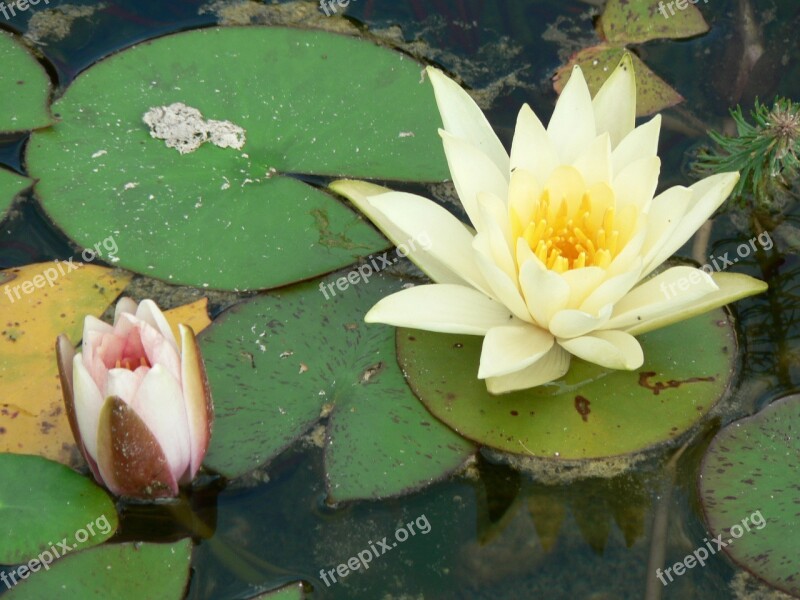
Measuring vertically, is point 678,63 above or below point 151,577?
above

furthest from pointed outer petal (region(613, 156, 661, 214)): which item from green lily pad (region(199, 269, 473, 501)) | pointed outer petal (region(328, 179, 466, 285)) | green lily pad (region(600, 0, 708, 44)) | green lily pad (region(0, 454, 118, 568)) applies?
green lily pad (region(0, 454, 118, 568))

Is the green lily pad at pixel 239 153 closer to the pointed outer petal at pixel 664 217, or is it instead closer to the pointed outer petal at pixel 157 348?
the pointed outer petal at pixel 157 348

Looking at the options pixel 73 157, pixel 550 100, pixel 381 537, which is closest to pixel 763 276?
pixel 550 100

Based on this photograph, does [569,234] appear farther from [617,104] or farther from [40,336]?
[40,336]

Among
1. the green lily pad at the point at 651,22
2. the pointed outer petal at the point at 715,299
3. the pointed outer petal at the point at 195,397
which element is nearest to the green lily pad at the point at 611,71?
the green lily pad at the point at 651,22

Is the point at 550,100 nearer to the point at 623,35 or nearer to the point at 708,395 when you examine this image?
the point at 623,35

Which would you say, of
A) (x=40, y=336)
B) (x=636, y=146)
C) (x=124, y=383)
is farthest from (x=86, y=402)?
(x=636, y=146)

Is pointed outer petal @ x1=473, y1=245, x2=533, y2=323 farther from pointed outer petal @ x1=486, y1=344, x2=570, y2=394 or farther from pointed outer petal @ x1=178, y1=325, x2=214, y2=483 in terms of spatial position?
pointed outer petal @ x1=178, y1=325, x2=214, y2=483
